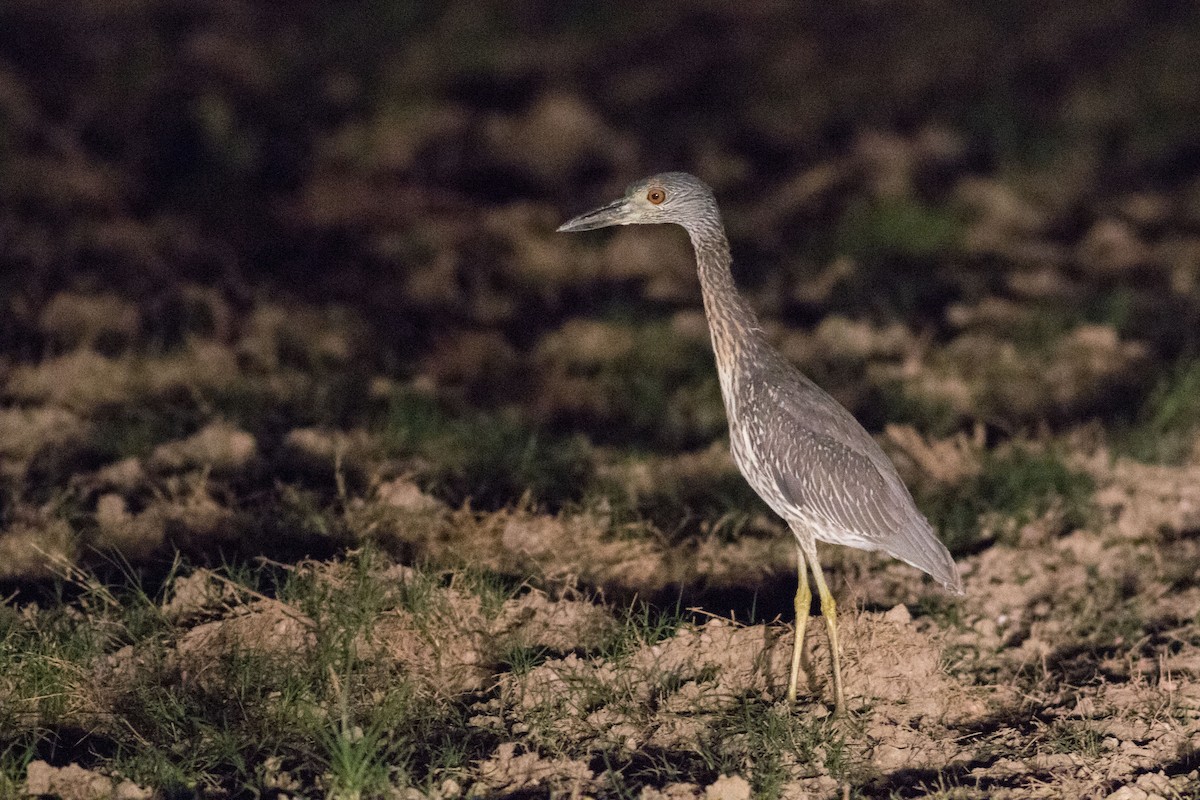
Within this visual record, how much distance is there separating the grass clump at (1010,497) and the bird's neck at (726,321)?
1596mm

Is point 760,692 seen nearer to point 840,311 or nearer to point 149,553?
point 149,553

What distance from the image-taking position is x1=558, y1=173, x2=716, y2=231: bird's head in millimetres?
5215

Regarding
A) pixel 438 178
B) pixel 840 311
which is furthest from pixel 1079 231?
pixel 438 178

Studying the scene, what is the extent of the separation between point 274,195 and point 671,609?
20.8 feet

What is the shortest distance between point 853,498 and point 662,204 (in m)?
1.22

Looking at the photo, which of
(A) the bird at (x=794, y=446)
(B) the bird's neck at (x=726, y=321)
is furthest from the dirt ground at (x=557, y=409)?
(B) the bird's neck at (x=726, y=321)

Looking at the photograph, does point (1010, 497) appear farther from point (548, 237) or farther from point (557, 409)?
point (548, 237)

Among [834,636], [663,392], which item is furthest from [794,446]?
[663,392]

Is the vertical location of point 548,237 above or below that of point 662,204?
below

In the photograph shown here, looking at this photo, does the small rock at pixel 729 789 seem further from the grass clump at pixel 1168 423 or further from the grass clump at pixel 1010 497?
the grass clump at pixel 1168 423

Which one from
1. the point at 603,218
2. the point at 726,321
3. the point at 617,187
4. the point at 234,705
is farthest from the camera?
the point at 617,187

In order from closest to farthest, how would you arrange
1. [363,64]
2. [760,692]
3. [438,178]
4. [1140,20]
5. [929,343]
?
1. [760,692]
2. [929,343]
3. [438,178]
4. [363,64]
5. [1140,20]

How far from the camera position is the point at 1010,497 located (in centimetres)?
654

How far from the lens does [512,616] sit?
207 inches
